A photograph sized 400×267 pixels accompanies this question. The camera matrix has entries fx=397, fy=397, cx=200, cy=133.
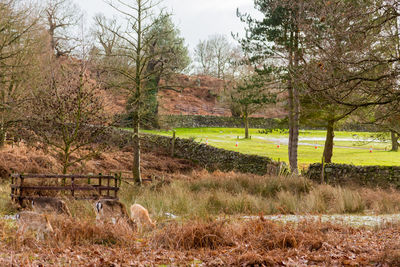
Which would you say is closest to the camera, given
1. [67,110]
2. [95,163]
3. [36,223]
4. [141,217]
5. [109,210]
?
[36,223]

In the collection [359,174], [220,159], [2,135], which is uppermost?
[2,135]

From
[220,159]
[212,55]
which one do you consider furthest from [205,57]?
[220,159]

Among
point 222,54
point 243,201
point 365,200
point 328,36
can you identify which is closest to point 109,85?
point 243,201

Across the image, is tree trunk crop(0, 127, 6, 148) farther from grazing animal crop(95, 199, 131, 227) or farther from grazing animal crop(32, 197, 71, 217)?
grazing animal crop(95, 199, 131, 227)

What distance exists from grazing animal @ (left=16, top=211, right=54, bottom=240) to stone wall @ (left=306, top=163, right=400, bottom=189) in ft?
52.9

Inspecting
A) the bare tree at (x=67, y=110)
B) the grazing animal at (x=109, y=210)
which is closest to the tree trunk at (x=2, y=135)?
the bare tree at (x=67, y=110)

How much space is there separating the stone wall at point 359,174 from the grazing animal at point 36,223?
16.1 m

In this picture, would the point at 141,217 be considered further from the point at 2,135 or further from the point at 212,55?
the point at 212,55

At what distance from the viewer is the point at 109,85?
15.4 m

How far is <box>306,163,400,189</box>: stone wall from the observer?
63.8 feet

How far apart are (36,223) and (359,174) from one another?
1717cm

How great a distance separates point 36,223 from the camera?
7.16m

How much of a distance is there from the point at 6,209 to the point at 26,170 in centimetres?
841

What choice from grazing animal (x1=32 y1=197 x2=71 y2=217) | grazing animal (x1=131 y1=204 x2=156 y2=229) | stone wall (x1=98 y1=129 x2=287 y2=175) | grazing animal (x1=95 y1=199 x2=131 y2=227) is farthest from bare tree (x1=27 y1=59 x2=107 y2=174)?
stone wall (x1=98 y1=129 x2=287 y2=175)
